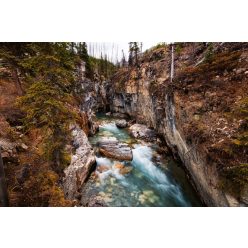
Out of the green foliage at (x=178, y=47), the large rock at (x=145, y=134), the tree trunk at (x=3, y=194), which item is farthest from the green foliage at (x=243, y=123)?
the tree trunk at (x=3, y=194)

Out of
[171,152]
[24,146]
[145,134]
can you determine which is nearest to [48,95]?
[24,146]

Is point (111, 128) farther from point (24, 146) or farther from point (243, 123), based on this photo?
point (243, 123)

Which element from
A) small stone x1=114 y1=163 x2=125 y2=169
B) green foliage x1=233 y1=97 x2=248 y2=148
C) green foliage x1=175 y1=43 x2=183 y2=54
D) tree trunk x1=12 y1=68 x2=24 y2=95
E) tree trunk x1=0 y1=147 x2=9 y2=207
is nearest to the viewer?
tree trunk x1=0 y1=147 x2=9 y2=207

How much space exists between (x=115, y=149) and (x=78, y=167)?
7.89 feet

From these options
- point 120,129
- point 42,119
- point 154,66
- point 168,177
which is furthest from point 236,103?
point 120,129

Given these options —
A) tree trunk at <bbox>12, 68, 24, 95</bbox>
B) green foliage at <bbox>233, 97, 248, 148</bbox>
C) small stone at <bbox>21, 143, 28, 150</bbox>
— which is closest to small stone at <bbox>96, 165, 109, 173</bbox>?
small stone at <bbox>21, 143, 28, 150</bbox>

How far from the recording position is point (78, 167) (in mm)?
5500

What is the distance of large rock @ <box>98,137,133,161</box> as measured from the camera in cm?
727

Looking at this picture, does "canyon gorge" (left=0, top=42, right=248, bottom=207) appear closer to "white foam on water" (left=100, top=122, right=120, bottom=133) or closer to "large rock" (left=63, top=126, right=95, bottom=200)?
"large rock" (left=63, top=126, right=95, bottom=200)

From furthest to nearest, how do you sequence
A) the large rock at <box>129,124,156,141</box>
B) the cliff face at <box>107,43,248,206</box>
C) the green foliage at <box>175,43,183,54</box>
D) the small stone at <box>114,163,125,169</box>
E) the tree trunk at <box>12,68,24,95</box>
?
the large rock at <box>129,124,156,141</box>
the small stone at <box>114,163,125,169</box>
the green foliage at <box>175,43,183,54</box>
the tree trunk at <box>12,68,24,95</box>
the cliff face at <box>107,43,248,206</box>

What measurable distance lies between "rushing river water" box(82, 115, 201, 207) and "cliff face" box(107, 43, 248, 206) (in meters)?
0.56
